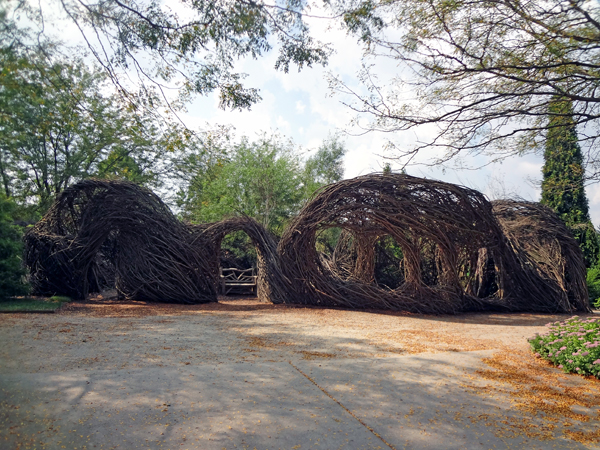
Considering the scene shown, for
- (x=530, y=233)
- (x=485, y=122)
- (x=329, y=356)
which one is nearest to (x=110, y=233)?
(x=329, y=356)

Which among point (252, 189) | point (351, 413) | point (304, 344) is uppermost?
point (252, 189)

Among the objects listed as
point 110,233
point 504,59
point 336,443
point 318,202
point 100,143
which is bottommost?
point 336,443

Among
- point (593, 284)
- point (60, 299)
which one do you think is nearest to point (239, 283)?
point (60, 299)

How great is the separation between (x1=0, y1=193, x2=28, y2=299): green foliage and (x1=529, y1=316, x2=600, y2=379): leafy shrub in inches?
390

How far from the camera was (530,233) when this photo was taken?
1152 cm

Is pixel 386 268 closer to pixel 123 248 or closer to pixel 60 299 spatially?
pixel 123 248

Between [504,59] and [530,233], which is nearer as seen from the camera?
[504,59]

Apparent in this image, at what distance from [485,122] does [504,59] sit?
83 centimetres

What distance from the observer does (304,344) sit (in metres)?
5.96

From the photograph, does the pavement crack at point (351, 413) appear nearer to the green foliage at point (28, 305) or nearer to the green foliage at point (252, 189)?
the green foliage at point (28, 305)

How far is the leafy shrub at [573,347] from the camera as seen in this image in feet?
15.7

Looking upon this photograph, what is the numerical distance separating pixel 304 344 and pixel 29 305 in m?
→ 6.15

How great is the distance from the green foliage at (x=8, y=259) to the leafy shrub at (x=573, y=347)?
9.91 metres

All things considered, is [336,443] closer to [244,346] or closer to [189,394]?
[189,394]
